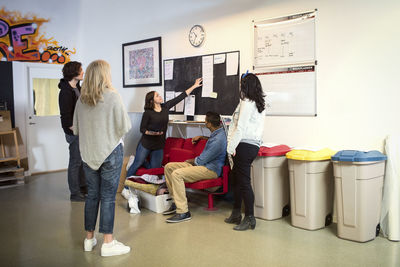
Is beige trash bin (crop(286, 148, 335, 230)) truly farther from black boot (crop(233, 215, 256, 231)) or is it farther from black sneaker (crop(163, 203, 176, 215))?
black sneaker (crop(163, 203, 176, 215))

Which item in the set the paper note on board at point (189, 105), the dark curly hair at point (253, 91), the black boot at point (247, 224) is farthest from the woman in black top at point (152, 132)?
the black boot at point (247, 224)

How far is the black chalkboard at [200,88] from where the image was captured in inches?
201

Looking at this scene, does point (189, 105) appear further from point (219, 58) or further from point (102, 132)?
point (102, 132)

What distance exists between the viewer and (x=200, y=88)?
5.50 metres

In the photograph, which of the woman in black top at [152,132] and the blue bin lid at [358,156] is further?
the woman in black top at [152,132]

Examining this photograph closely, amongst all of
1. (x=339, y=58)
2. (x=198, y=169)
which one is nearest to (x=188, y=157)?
(x=198, y=169)

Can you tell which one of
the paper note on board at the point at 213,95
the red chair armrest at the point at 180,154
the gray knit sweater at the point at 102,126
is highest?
the paper note on board at the point at 213,95

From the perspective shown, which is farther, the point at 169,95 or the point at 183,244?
the point at 169,95

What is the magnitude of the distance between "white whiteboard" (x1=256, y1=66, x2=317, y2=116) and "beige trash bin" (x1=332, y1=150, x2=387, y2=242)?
0.93 metres

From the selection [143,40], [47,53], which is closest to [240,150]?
[143,40]

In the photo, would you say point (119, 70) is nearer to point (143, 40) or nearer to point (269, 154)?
point (143, 40)

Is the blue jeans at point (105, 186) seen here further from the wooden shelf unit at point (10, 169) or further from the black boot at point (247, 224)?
the wooden shelf unit at point (10, 169)

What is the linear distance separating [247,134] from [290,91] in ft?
3.35

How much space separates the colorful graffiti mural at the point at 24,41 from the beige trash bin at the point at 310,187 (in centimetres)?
545
